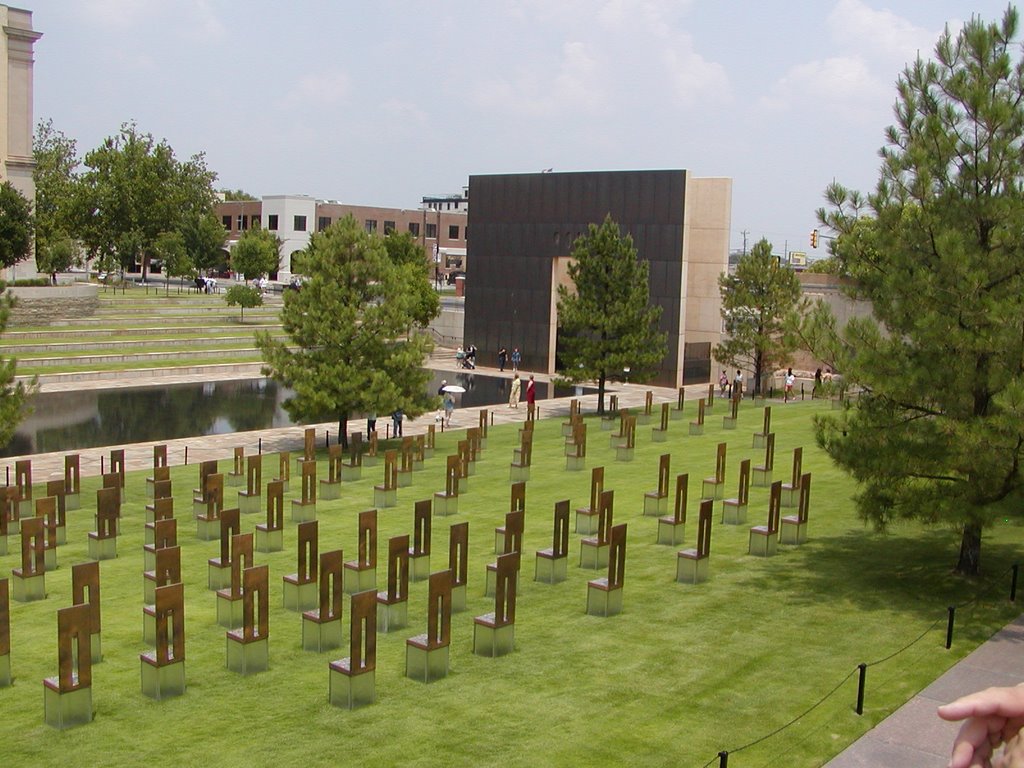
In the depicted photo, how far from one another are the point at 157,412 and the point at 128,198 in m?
48.3

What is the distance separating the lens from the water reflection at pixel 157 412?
30.7m

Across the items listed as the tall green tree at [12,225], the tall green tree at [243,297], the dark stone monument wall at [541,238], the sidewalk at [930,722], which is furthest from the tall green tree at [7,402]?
the tall green tree at [243,297]

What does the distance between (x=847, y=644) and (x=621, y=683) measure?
3255mm

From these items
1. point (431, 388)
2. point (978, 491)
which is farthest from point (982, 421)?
point (431, 388)

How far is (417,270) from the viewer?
2320 inches

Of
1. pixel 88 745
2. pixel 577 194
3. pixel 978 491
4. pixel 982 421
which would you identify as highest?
pixel 577 194

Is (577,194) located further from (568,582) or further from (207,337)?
(568,582)

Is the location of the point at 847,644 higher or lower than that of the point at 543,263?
lower

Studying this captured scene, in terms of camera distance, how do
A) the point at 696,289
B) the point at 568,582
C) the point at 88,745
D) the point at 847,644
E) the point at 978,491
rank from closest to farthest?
1. the point at 88,745
2. the point at 847,644
3. the point at 978,491
4. the point at 568,582
5. the point at 696,289

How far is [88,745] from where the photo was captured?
10.7 m

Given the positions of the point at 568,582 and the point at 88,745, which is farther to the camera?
the point at 568,582

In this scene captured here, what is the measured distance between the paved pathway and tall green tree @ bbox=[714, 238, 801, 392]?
3.24 metres

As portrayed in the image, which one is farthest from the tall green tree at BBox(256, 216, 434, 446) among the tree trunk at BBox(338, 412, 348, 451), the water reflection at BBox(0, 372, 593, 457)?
the water reflection at BBox(0, 372, 593, 457)

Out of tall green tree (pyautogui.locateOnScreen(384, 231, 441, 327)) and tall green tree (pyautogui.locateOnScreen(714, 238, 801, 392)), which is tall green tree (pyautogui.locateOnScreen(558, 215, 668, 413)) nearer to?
tall green tree (pyautogui.locateOnScreen(714, 238, 801, 392))
